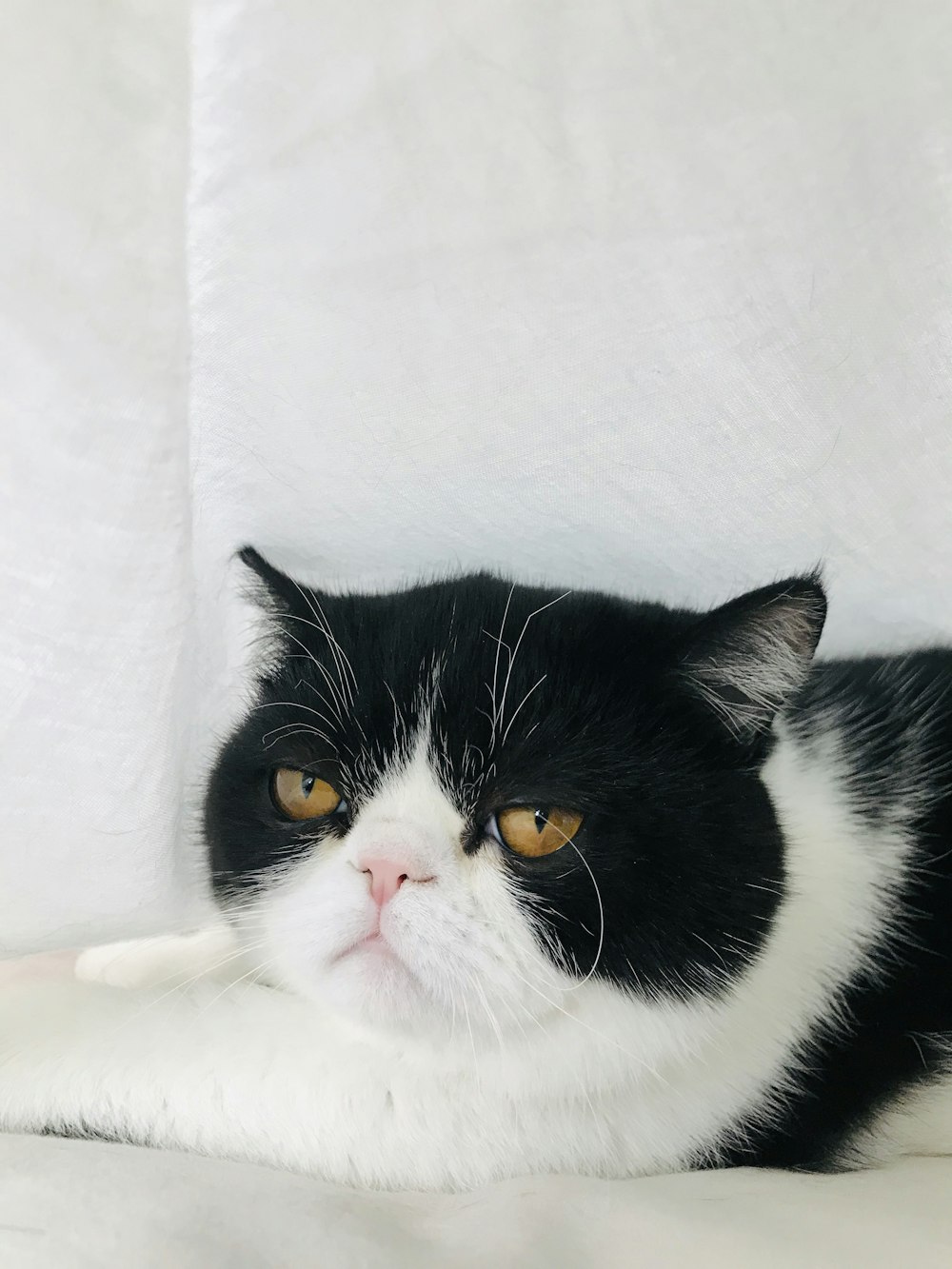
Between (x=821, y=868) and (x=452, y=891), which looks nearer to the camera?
(x=452, y=891)

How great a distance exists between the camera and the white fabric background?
72cm

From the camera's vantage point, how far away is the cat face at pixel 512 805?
0.71m

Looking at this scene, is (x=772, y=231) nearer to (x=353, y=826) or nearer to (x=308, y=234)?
(x=308, y=234)

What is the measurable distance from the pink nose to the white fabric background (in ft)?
1.06

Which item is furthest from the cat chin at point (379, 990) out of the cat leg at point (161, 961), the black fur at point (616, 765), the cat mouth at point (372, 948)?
the cat leg at point (161, 961)

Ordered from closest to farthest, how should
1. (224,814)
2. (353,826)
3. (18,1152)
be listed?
1. (18,1152)
2. (353,826)
3. (224,814)

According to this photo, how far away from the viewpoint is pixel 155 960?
1.01 meters

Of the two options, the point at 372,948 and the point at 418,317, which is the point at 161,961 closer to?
the point at 372,948

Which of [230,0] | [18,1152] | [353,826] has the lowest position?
[18,1152]

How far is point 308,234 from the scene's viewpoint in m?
0.79

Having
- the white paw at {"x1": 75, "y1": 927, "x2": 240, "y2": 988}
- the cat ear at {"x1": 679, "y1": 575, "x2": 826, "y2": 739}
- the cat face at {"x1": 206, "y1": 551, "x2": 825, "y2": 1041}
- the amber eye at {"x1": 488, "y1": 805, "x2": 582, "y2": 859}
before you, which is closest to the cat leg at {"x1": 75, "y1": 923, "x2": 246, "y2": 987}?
the white paw at {"x1": 75, "y1": 927, "x2": 240, "y2": 988}

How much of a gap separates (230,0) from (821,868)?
36.7 inches

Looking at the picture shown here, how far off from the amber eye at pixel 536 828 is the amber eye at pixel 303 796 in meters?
0.16

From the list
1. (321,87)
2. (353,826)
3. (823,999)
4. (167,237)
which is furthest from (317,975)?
(321,87)
